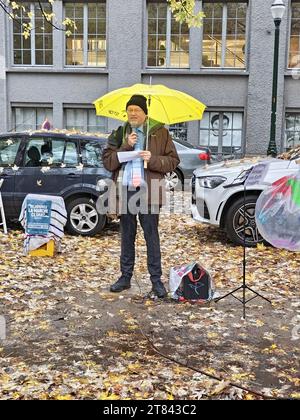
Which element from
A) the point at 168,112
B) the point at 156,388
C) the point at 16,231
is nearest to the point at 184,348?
the point at 156,388

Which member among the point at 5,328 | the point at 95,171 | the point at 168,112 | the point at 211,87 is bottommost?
the point at 5,328

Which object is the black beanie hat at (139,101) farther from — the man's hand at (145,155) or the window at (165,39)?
the window at (165,39)

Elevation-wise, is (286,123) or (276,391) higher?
(286,123)

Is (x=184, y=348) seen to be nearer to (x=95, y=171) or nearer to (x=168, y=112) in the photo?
(x=168, y=112)

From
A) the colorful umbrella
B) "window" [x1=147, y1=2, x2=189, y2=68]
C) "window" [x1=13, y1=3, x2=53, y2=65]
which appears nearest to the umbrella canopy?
the colorful umbrella

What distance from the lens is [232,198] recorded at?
7.79 m

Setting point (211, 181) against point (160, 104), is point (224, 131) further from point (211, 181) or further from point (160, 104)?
point (160, 104)

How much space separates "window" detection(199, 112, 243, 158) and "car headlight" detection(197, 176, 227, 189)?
1118cm

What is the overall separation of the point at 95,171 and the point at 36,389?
5.35 meters

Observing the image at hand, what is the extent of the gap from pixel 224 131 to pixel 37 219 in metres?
12.9

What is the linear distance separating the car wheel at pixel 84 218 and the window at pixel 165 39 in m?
11.8

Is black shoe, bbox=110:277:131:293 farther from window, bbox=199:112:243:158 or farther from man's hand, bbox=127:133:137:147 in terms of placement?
window, bbox=199:112:243:158

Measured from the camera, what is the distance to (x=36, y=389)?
11.4 ft

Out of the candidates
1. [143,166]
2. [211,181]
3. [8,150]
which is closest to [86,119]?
[8,150]
